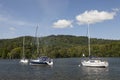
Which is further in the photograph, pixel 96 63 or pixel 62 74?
pixel 96 63

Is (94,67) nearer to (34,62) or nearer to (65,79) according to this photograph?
(34,62)

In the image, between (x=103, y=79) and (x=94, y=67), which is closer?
(x=103, y=79)

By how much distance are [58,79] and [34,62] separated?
8014 cm

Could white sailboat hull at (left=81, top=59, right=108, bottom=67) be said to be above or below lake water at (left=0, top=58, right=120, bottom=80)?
above

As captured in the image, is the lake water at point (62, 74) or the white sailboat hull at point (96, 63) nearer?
the lake water at point (62, 74)

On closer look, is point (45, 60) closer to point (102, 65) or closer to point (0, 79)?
point (102, 65)

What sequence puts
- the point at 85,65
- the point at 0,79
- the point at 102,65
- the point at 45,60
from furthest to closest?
the point at 45,60 < the point at 85,65 < the point at 102,65 < the point at 0,79

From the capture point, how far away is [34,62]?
15600 centimetres

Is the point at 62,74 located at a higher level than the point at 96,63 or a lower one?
lower

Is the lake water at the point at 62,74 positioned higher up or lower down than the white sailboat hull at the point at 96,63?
lower down

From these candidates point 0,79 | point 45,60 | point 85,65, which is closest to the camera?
point 0,79

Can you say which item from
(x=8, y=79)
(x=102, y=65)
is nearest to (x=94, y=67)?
(x=102, y=65)

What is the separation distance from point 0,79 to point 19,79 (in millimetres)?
4908

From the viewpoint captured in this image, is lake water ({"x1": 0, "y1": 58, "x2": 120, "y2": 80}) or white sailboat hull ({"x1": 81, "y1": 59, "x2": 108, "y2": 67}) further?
white sailboat hull ({"x1": 81, "y1": 59, "x2": 108, "y2": 67})
